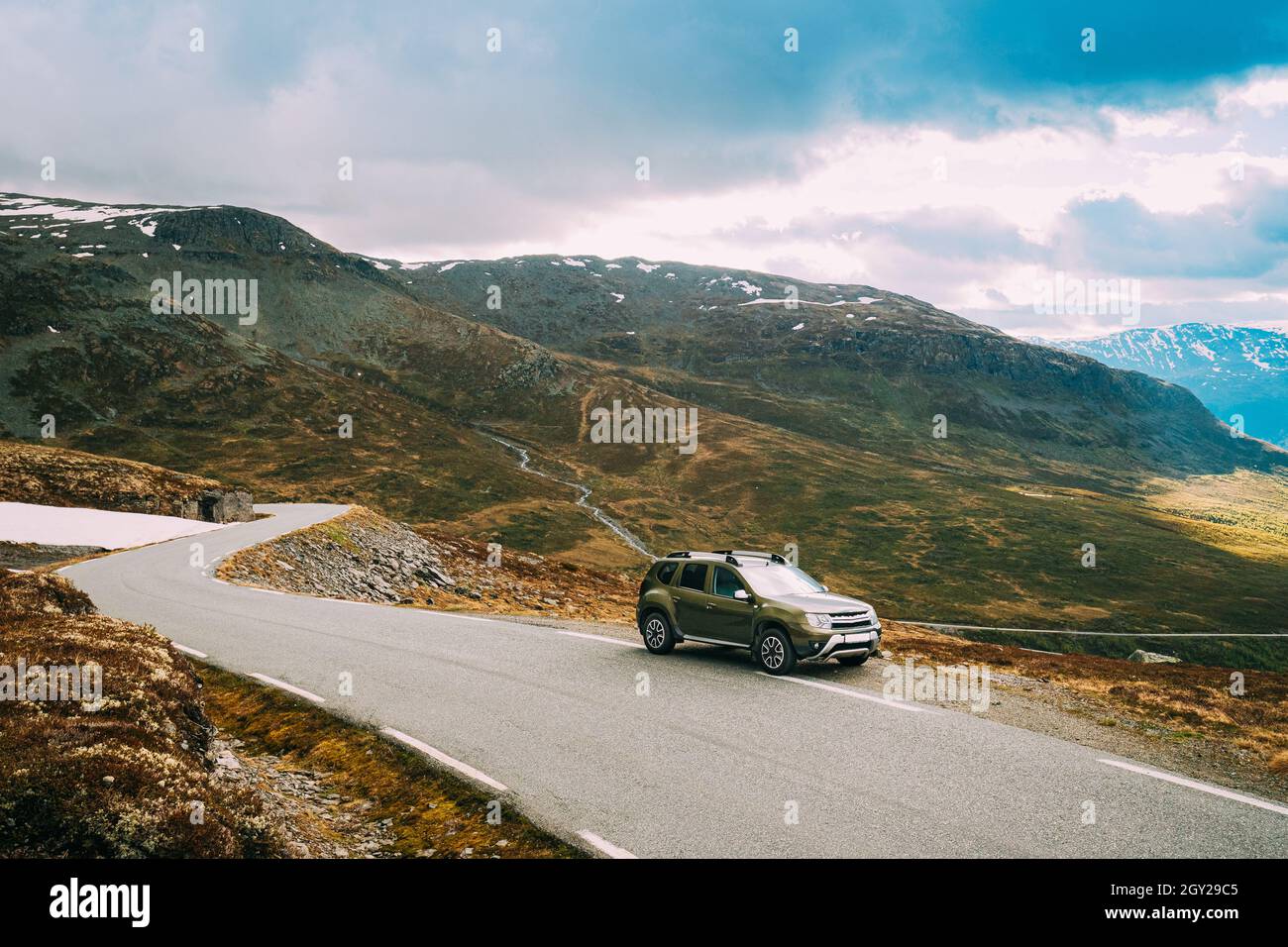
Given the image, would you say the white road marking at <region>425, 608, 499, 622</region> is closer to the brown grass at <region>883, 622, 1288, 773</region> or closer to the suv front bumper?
the suv front bumper

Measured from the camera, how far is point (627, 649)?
16969 mm

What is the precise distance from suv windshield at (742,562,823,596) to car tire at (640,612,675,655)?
7.27 ft

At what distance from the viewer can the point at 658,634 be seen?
16531mm

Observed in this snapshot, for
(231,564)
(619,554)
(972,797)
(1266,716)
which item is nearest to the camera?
(972,797)

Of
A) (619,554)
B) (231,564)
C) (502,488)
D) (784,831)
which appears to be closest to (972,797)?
(784,831)

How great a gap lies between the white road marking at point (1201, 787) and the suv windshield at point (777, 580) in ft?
20.5

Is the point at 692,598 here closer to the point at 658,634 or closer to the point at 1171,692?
the point at 658,634

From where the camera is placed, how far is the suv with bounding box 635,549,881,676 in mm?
13961

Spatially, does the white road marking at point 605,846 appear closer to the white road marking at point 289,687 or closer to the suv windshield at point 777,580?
the white road marking at point 289,687

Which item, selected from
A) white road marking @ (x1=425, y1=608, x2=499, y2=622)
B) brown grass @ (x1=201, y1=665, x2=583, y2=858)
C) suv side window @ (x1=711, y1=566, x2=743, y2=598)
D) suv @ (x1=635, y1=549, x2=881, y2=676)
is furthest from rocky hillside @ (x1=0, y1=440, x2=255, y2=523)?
suv side window @ (x1=711, y1=566, x2=743, y2=598)

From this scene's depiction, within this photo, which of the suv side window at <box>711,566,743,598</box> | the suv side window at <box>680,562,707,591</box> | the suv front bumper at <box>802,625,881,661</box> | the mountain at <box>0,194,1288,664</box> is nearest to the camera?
the suv front bumper at <box>802,625,881,661</box>

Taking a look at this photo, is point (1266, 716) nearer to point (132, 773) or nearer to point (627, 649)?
point (627, 649)

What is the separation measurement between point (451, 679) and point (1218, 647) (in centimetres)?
8473

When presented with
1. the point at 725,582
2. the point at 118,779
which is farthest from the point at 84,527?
the point at 118,779
